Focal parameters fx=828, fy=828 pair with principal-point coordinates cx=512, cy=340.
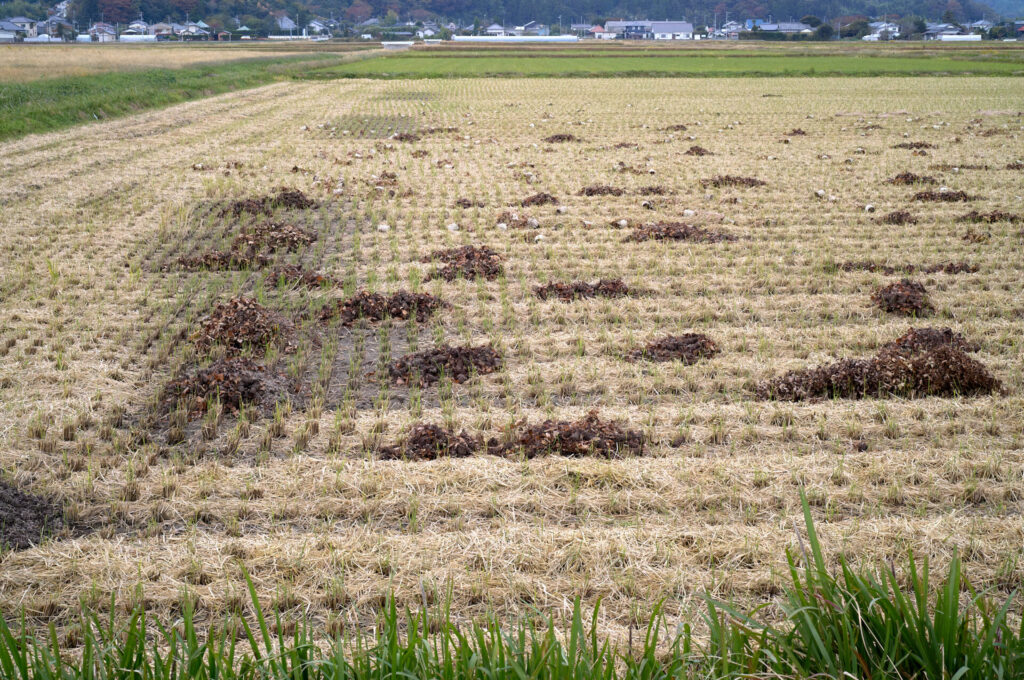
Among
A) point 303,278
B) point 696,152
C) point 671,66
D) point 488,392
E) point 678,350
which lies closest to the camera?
point 488,392

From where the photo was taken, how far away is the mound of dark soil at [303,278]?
357 inches

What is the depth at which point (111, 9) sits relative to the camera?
146 meters

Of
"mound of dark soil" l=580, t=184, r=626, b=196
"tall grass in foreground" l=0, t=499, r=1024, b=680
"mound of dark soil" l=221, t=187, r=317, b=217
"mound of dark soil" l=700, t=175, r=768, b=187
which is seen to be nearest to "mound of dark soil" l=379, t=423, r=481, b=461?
"tall grass in foreground" l=0, t=499, r=1024, b=680

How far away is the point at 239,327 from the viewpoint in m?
7.22

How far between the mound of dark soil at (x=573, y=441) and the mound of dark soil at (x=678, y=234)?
5812 millimetres

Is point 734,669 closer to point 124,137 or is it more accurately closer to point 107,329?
point 107,329

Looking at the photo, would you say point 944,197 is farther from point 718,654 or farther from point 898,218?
point 718,654

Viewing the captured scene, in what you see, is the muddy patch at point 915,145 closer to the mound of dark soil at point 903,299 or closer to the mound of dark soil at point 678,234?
the mound of dark soil at point 678,234

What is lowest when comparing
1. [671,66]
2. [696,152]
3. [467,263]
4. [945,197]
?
[467,263]

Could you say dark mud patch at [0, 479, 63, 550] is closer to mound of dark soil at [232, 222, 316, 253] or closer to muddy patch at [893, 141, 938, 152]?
mound of dark soil at [232, 222, 316, 253]

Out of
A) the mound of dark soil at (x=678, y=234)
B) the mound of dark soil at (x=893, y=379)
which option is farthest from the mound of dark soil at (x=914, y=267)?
the mound of dark soil at (x=893, y=379)

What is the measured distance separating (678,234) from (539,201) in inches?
114

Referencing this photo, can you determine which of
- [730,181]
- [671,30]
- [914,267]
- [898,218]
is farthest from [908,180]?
[671,30]

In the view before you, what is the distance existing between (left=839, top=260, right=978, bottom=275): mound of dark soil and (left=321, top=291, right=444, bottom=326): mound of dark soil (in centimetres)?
483
